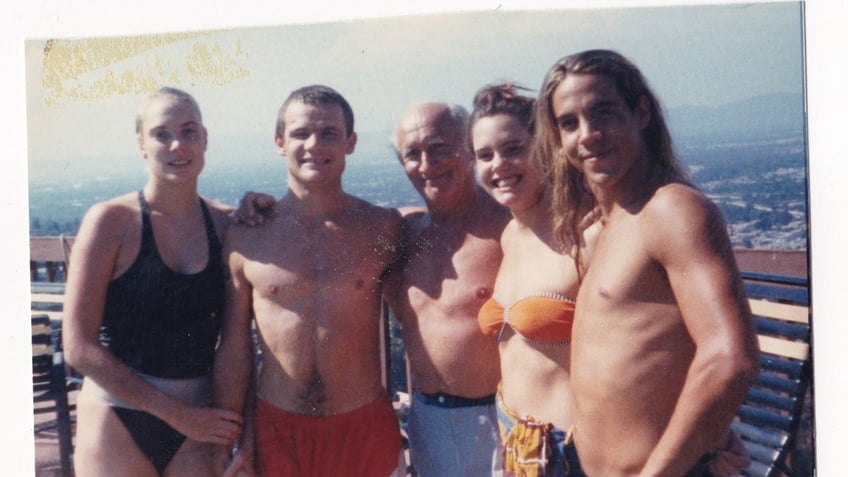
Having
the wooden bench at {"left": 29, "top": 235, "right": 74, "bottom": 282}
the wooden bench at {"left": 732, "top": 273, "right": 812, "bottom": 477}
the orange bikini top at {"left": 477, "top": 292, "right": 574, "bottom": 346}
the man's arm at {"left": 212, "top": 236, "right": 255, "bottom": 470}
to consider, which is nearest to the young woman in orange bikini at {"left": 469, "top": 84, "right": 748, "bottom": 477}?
the orange bikini top at {"left": 477, "top": 292, "right": 574, "bottom": 346}

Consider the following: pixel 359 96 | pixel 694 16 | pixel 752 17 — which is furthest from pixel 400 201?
pixel 752 17

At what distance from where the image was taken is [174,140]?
102 inches

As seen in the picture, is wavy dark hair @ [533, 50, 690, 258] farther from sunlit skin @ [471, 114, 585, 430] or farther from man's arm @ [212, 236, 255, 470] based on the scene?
man's arm @ [212, 236, 255, 470]

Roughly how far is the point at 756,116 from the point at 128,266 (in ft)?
7.26

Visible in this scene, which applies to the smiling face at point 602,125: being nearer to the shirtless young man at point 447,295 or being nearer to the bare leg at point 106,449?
the shirtless young man at point 447,295

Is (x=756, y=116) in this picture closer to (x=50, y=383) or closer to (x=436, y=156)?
(x=436, y=156)

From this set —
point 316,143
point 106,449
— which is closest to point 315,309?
point 316,143

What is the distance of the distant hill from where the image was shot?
235cm

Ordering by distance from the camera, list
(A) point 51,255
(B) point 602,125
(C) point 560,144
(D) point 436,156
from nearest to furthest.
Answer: (B) point 602,125
(C) point 560,144
(D) point 436,156
(A) point 51,255

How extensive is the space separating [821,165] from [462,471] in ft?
5.21

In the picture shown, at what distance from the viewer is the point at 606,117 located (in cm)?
214

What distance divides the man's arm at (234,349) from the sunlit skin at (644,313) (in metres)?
1.17

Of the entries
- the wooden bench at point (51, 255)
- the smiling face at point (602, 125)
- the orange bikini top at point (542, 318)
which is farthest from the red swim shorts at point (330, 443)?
the smiling face at point (602, 125)

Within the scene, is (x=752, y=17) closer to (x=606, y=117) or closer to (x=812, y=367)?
(x=606, y=117)
